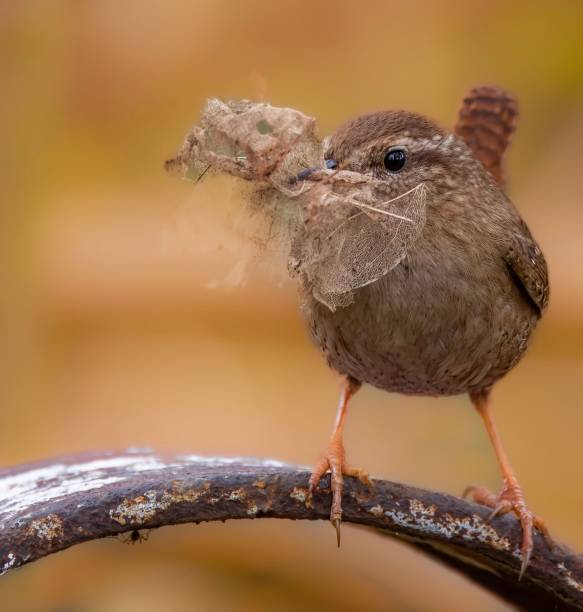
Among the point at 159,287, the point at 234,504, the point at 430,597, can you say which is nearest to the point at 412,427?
the point at 159,287

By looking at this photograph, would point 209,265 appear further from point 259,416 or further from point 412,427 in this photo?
point 412,427

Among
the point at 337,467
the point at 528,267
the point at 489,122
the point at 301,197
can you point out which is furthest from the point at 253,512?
the point at 489,122

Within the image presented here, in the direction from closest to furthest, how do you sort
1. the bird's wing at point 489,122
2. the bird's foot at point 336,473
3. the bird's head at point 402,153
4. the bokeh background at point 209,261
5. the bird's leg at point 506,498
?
the bird's foot at point 336,473
the bird's leg at point 506,498
the bird's head at point 402,153
the bird's wing at point 489,122
the bokeh background at point 209,261

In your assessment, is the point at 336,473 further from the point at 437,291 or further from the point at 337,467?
the point at 437,291

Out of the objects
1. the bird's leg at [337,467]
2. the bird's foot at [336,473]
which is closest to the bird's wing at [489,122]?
the bird's leg at [337,467]

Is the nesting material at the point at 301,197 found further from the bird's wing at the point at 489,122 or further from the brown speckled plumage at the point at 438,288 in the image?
the bird's wing at the point at 489,122

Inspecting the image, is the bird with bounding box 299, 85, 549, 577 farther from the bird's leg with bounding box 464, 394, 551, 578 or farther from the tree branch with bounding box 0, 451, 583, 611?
the tree branch with bounding box 0, 451, 583, 611
